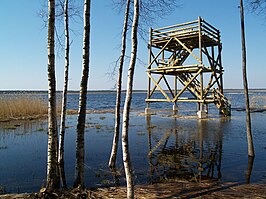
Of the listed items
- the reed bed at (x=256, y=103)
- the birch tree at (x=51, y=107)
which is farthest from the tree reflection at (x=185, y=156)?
the reed bed at (x=256, y=103)

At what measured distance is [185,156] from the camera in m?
7.90

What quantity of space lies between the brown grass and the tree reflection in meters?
13.6

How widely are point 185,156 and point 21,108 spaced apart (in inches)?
690

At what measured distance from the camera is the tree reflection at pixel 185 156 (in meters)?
6.12

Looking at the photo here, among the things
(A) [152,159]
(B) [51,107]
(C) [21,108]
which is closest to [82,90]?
(B) [51,107]

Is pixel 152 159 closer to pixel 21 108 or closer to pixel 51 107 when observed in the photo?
pixel 51 107

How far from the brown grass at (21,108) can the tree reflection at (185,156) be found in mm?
13644

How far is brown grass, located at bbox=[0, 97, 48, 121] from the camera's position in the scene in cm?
1913

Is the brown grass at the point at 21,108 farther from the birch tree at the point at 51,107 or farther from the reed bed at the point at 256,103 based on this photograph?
the reed bed at the point at 256,103

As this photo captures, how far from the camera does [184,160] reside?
741cm

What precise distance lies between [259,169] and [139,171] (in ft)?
11.1

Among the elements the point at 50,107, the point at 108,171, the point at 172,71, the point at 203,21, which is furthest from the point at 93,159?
the point at 203,21

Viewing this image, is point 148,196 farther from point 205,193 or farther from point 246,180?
point 246,180

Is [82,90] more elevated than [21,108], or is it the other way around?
[82,90]
